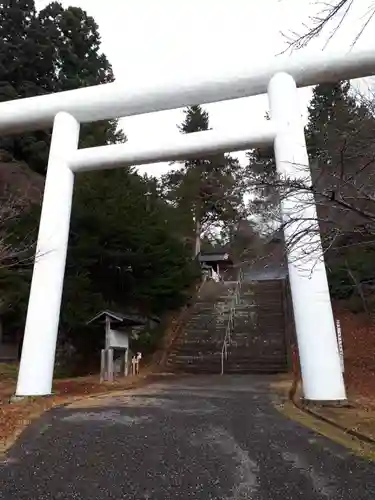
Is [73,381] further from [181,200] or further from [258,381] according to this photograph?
[181,200]

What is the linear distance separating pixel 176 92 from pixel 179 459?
673cm

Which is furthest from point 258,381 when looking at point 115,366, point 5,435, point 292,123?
point 5,435

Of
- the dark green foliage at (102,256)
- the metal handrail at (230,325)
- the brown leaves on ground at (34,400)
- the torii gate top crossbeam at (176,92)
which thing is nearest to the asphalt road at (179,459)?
the brown leaves on ground at (34,400)

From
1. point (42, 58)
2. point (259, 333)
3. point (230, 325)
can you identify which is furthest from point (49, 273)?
point (42, 58)

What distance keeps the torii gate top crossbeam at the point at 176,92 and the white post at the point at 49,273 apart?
0.43 m

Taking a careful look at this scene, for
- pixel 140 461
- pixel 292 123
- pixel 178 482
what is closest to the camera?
pixel 178 482

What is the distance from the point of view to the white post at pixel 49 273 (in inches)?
337

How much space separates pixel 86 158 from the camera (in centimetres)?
948

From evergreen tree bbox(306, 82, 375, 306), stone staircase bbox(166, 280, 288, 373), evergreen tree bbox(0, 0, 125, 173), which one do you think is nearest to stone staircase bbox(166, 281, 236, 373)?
stone staircase bbox(166, 280, 288, 373)

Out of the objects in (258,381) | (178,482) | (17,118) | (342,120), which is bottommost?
(178,482)

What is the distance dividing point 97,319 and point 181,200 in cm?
1165

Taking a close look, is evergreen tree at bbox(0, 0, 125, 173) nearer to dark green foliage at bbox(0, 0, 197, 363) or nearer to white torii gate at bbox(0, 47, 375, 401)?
dark green foliage at bbox(0, 0, 197, 363)

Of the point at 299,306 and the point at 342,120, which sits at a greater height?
the point at 342,120

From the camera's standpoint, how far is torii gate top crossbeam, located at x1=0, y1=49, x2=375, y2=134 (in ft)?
27.9
